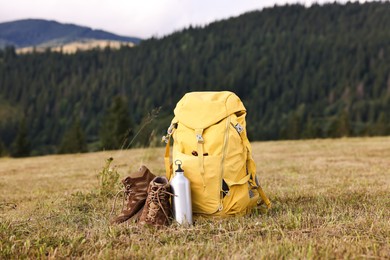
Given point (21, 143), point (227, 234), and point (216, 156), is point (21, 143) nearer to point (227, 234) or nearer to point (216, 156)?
point (216, 156)

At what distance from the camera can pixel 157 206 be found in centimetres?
504

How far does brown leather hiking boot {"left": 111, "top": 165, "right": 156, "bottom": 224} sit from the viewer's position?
549 centimetres

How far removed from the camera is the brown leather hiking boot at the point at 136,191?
18.0 ft

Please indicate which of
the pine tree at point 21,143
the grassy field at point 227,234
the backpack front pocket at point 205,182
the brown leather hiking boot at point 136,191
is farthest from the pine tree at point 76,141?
the backpack front pocket at point 205,182

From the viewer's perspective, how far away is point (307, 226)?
4613 millimetres

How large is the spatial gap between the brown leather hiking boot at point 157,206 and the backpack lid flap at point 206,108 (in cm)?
93

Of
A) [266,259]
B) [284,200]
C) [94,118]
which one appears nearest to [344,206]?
[284,200]

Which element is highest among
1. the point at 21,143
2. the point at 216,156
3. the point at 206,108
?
the point at 206,108

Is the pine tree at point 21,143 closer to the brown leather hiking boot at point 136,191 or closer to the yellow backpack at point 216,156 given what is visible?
the brown leather hiking boot at point 136,191

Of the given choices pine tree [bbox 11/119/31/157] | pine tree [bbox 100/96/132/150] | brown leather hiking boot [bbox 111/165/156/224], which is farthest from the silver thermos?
pine tree [bbox 11/119/31/157]

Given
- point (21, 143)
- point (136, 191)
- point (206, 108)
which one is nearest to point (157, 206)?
point (136, 191)

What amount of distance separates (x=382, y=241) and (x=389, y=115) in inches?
6358

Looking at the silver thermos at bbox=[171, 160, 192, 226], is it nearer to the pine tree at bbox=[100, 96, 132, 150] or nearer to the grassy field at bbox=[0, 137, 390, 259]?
the grassy field at bbox=[0, 137, 390, 259]

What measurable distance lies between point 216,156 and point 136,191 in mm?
1211
